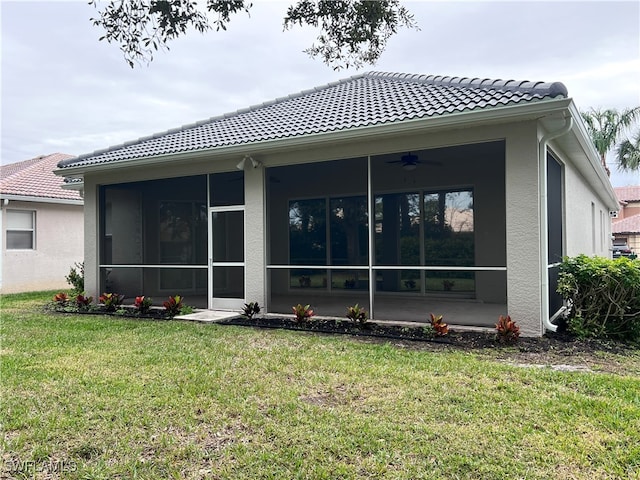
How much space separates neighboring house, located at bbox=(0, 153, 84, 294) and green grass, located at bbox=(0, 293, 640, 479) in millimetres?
9918

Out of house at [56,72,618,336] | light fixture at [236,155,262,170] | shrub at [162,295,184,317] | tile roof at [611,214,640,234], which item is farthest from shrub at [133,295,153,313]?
tile roof at [611,214,640,234]

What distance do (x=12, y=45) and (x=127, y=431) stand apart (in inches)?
259

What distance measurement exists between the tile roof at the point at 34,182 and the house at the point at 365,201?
494cm

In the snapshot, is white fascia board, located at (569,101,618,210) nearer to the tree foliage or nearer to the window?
the tree foliage

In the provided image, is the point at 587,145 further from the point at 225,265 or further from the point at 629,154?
the point at 629,154

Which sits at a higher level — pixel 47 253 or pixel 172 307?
pixel 47 253

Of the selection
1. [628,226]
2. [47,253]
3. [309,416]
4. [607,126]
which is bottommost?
[309,416]

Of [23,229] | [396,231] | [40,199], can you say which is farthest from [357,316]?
[23,229]

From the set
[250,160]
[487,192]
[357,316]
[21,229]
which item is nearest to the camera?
[357,316]

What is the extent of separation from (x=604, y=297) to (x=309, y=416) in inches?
205

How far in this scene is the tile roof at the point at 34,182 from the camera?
14805 mm

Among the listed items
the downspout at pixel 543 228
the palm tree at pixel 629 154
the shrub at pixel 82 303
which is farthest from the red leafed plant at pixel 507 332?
the palm tree at pixel 629 154

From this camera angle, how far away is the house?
6906 millimetres

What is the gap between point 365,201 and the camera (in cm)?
1218
